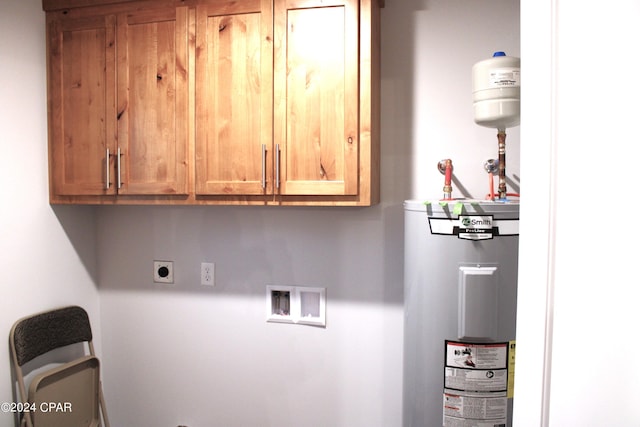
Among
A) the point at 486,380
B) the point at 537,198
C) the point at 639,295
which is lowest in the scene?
the point at 486,380

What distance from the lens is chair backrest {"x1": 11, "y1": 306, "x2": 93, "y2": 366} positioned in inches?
68.5

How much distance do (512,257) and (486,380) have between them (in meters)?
0.40

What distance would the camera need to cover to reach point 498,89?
1378mm

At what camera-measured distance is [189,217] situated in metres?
2.08

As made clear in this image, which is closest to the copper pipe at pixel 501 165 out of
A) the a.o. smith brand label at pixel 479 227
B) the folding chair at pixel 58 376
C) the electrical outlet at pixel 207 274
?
the a.o. smith brand label at pixel 479 227

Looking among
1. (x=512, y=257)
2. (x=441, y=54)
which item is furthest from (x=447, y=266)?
(x=441, y=54)

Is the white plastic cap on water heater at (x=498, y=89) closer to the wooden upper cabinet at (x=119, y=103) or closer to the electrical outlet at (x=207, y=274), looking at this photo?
the wooden upper cabinet at (x=119, y=103)

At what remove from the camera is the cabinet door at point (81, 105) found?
1.79 m

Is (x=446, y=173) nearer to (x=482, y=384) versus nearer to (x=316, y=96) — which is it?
(x=316, y=96)

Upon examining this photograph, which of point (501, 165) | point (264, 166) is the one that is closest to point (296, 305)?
point (264, 166)

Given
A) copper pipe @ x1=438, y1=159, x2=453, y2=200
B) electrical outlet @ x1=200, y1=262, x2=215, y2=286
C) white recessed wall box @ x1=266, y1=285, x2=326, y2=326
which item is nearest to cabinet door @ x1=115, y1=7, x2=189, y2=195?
electrical outlet @ x1=200, y1=262, x2=215, y2=286

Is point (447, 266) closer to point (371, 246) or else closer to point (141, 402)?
point (371, 246)

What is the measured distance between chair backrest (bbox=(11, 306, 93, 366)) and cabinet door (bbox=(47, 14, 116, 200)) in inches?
22.5

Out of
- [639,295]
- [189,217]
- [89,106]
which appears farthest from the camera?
[189,217]
